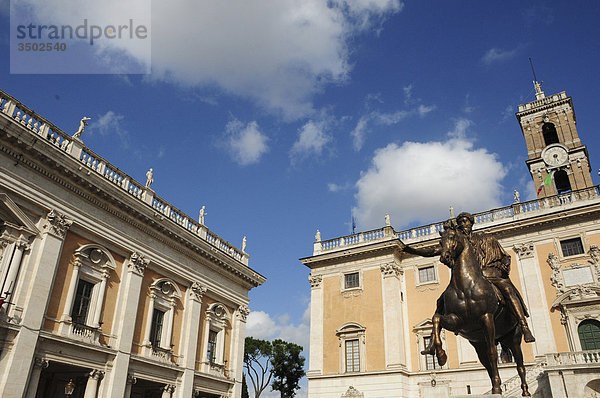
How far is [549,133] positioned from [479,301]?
3665 centimetres

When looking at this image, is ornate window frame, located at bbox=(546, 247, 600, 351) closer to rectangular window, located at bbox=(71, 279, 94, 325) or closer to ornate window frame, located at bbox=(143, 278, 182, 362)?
ornate window frame, located at bbox=(143, 278, 182, 362)

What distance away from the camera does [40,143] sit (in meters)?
16.9

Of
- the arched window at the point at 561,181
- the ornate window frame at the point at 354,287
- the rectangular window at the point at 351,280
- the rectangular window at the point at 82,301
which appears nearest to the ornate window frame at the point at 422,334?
A: the ornate window frame at the point at 354,287

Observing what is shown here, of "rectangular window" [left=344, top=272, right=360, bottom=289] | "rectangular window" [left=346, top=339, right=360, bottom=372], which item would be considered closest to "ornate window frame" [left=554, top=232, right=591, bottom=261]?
"rectangular window" [left=344, top=272, right=360, bottom=289]

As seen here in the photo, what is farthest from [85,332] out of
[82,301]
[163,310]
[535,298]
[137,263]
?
[535,298]

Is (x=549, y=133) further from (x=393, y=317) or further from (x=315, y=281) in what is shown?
(x=315, y=281)

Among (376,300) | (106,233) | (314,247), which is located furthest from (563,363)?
(106,233)

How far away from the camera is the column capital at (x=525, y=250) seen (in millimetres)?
26781

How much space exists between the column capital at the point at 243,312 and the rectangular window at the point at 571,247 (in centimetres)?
1932

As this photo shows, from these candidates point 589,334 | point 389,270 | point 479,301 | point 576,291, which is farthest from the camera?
point 389,270

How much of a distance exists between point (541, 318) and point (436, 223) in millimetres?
8541

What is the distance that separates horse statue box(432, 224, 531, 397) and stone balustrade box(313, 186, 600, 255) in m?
17.5

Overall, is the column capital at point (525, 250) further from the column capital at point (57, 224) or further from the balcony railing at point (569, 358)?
the column capital at point (57, 224)

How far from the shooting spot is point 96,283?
19.2m
